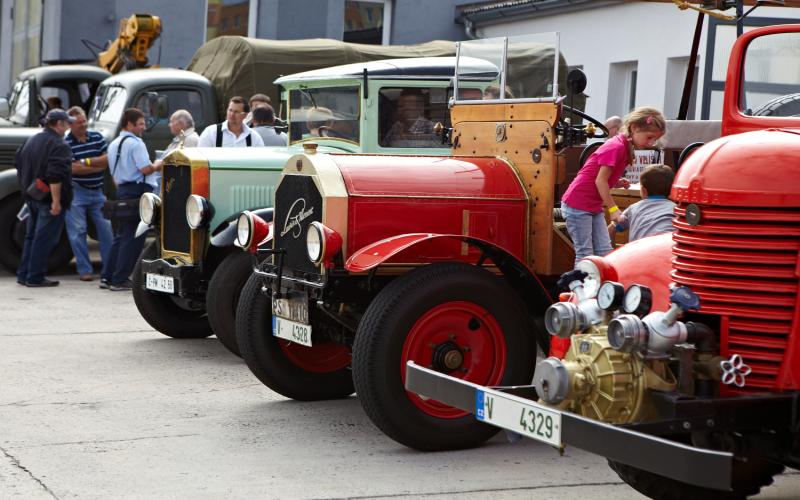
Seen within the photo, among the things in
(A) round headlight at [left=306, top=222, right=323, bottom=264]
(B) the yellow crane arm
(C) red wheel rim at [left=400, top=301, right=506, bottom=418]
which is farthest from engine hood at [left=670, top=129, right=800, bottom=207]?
(B) the yellow crane arm

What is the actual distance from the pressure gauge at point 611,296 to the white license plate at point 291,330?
210 centimetres

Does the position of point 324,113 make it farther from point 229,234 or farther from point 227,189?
point 229,234

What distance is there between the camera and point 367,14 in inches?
825

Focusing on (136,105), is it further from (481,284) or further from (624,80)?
(481,284)

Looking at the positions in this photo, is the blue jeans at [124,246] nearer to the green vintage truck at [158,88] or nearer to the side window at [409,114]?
the green vintage truck at [158,88]

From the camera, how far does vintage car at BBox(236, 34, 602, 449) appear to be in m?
5.74

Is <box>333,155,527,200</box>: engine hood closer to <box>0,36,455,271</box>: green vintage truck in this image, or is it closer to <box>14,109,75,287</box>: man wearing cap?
<box>14,109,75,287</box>: man wearing cap

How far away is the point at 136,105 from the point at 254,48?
158 centimetres

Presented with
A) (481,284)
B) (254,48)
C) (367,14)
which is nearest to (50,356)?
(481,284)

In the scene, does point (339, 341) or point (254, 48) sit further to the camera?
point (254, 48)

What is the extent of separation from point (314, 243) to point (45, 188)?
6291 mm

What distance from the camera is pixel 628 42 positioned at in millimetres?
16391

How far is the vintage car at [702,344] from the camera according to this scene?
13.3 feet

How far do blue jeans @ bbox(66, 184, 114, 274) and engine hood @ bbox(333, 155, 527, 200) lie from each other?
6049 millimetres
